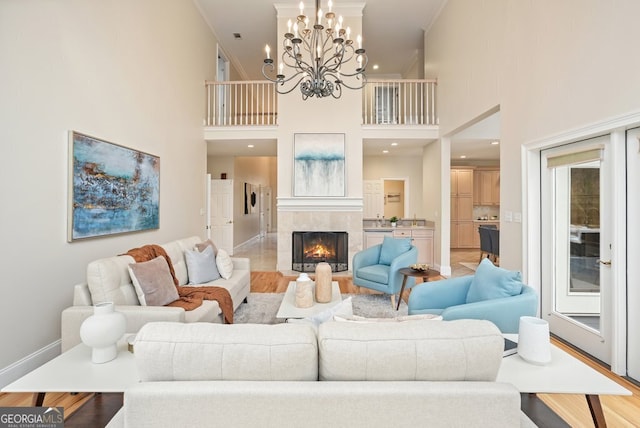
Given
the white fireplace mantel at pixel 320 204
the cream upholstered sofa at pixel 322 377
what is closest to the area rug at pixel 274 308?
the white fireplace mantel at pixel 320 204

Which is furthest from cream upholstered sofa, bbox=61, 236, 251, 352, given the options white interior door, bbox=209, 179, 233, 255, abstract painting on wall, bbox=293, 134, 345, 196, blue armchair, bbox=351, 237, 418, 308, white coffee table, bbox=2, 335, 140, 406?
white interior door, bbox=209, 179, 233, 255

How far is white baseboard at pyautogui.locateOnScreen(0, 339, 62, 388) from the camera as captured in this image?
2281mm

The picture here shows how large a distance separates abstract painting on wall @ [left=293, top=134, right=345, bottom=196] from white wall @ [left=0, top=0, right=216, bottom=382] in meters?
2.45

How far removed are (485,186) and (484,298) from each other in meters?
7.64

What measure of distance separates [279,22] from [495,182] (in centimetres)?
709

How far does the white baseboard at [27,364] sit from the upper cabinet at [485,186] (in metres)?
9.44

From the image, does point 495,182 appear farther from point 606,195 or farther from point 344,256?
point 606,195

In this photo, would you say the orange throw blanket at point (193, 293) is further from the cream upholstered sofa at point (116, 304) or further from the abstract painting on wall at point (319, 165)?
the abstract painting on wall at point (319, 165)

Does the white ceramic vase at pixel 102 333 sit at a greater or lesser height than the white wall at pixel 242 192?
lesser

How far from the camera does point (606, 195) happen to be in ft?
8.59

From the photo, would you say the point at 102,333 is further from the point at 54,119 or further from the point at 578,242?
the point at 578,242

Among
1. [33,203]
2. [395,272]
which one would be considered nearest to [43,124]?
[33,203]

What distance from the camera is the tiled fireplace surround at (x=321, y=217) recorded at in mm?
6043

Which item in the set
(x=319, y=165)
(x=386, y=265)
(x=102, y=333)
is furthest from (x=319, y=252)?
(x=102, y=333)
